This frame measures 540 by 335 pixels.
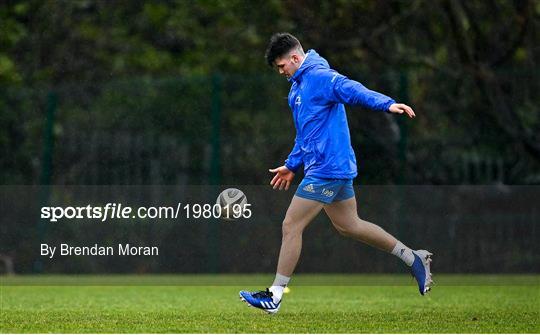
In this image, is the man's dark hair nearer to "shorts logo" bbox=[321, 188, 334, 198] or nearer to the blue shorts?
the blue shorts

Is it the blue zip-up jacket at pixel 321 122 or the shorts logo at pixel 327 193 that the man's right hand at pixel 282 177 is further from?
the shorts logo at pixel 327 193

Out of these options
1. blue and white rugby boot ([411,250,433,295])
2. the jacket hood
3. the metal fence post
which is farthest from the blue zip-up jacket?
the metal fence post

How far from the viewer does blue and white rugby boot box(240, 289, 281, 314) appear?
28.5 ft

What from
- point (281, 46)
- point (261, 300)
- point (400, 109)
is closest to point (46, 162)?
point (281, 46)

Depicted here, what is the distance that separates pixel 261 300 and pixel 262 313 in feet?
2.28

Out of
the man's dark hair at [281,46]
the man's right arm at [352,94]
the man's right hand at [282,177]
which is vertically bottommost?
the man's right hand at [282,177]

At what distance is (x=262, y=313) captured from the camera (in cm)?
936

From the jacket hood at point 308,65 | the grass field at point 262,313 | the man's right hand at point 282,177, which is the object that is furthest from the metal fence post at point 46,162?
the jacket hood at point 308,65

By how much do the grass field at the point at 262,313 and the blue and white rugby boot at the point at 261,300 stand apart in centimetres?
9

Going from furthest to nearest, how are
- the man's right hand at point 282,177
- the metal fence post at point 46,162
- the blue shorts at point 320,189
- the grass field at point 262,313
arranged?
the metal fence post at point 46,162 < the man's right hand at point 282,177 < the blue shorts at point 320,189 < the grass field at point 262,313

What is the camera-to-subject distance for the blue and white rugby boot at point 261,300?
867 centimetres

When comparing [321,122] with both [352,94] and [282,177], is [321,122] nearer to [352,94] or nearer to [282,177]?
[352,94]

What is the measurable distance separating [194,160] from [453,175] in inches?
132

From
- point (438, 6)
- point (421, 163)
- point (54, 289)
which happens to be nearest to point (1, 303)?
point (54, 289)
